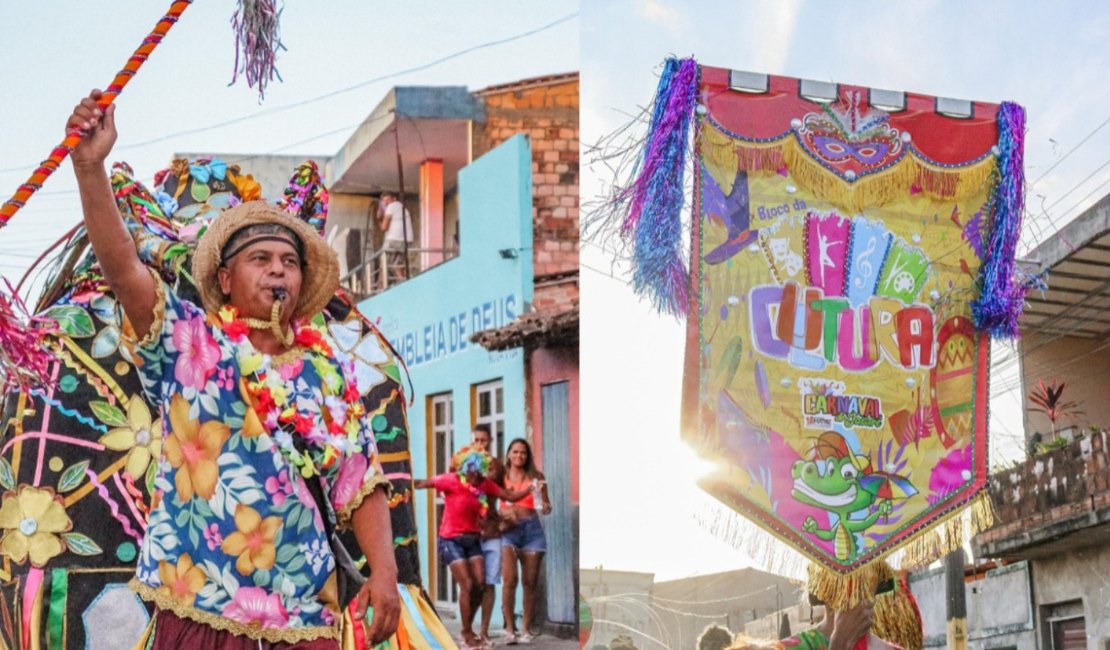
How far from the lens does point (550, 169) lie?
6.86 m

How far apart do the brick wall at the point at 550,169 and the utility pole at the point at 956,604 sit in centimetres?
209

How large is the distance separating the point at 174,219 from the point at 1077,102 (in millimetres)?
3350

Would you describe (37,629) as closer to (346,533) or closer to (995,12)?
(346,533)

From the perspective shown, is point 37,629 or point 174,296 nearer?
point 174,296

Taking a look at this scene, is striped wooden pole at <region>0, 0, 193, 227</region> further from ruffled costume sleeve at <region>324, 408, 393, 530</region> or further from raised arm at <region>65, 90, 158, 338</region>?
ruffled costume sleeve at <region>324, 408, 393, 530</region>

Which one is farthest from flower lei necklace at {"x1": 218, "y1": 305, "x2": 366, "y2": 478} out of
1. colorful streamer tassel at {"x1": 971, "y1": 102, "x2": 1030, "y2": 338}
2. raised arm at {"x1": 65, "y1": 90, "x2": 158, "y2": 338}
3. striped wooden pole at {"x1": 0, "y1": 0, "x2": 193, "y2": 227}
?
colorful streamer tassel at {"x1": 971, "y1": 102, "x2": 1030, "y2": 338}

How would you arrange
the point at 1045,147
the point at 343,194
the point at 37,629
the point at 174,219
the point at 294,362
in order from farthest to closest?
the point at 343,194 → the point at 1045,147 → the point at 174,219 → the point at 37,629 → the point at 294,362

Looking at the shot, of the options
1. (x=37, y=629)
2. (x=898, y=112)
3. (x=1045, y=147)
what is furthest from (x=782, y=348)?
(x=37, y=629)

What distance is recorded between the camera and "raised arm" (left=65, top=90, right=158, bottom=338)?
2.61 metres

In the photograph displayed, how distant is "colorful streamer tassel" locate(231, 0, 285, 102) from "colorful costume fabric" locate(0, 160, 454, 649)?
0.42 m

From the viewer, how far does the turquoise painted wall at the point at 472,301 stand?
6656 millimetres

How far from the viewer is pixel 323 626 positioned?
2.86 metres

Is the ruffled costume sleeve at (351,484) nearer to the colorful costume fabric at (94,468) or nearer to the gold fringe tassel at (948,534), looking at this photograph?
the colorful costume fabric at (94,468)

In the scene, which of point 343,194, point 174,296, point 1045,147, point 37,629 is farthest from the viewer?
point 343,194
